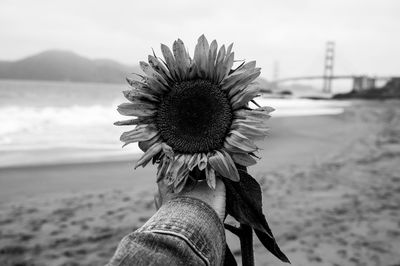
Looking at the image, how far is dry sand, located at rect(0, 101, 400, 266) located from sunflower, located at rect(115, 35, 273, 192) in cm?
215

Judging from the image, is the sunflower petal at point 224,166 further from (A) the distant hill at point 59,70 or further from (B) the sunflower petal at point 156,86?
(A) the distant hill at point 59,70

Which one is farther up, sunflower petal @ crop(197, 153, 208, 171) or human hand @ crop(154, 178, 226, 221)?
sunflower petal @ crop(197, 153, 208, 171)

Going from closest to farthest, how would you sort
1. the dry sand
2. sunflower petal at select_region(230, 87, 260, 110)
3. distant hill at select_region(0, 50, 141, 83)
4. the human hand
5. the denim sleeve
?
the denim sleeve
the human hand
sunflower petal at select_region(230, 87, 260, 110)
the dry sand
distant hill at select_region(0, 50, 141, 83)

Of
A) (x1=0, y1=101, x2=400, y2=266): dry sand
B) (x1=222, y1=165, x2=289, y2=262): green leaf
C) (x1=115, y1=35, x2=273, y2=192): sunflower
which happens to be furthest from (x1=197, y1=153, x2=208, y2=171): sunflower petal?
(x1=0, y1=101, x2=400, y2=266): dry sand

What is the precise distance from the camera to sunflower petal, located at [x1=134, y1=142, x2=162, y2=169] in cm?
126

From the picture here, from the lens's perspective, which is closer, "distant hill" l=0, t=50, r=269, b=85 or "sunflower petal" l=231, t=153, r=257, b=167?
"sunflower petal" l=231, t=153, r=257, b=167

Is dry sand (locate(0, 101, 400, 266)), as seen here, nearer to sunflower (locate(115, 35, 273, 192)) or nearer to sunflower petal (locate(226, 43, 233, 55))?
sunflower (locate(115, 35, 273, 192))

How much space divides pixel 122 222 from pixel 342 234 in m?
2.42

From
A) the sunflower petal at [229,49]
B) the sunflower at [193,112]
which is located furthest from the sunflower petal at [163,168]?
the sunflower petal at [229,49]

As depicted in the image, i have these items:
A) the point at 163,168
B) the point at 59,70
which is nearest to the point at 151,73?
the point at 163,168

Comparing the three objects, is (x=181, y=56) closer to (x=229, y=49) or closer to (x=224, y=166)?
(x=229, y=49)

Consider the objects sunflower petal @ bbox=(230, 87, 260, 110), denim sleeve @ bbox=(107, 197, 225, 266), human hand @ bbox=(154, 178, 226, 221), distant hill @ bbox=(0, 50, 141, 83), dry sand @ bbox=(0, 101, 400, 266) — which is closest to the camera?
denim sleeve @ bbox=(107, 197, 225, 266)

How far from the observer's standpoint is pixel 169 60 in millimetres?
1344

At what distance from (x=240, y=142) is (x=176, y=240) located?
1.51ft
